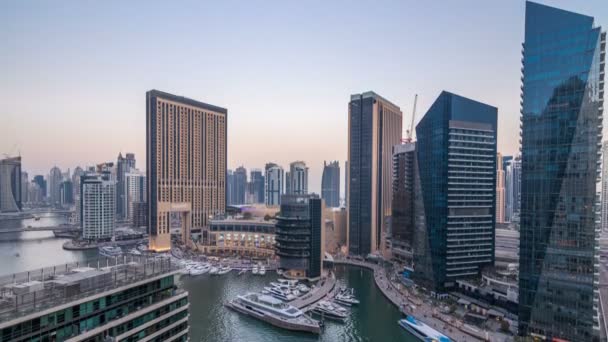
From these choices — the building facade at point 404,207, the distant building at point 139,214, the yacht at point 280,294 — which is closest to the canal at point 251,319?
the yacht at point 280,294

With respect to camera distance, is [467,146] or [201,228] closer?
[467,146]

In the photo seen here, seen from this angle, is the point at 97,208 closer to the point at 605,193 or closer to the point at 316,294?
the point at 316,294

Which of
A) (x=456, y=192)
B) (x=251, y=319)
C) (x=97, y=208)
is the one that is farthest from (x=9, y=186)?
(x=456, y=192)

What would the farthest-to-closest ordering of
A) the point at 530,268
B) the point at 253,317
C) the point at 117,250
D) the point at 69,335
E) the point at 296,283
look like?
the point at 117,250 < the point at 296,283 < the point at 253,317 < the point at 530,268 < the point at 69,335

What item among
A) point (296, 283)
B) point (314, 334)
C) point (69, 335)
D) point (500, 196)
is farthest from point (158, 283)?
point (500, 196)

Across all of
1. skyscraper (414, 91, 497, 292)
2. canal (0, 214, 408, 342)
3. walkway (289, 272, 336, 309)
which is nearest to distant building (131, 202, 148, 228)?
canal (0, 214, 408, 342)

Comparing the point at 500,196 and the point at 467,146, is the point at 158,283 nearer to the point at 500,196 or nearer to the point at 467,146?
the point at 467,146

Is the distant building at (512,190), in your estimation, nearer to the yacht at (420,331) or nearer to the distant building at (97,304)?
the yacht at (420,331)

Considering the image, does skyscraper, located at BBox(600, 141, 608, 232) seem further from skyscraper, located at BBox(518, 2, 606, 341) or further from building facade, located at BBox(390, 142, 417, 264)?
skyscraper, located at BBox(518, 2, 606, 341)
